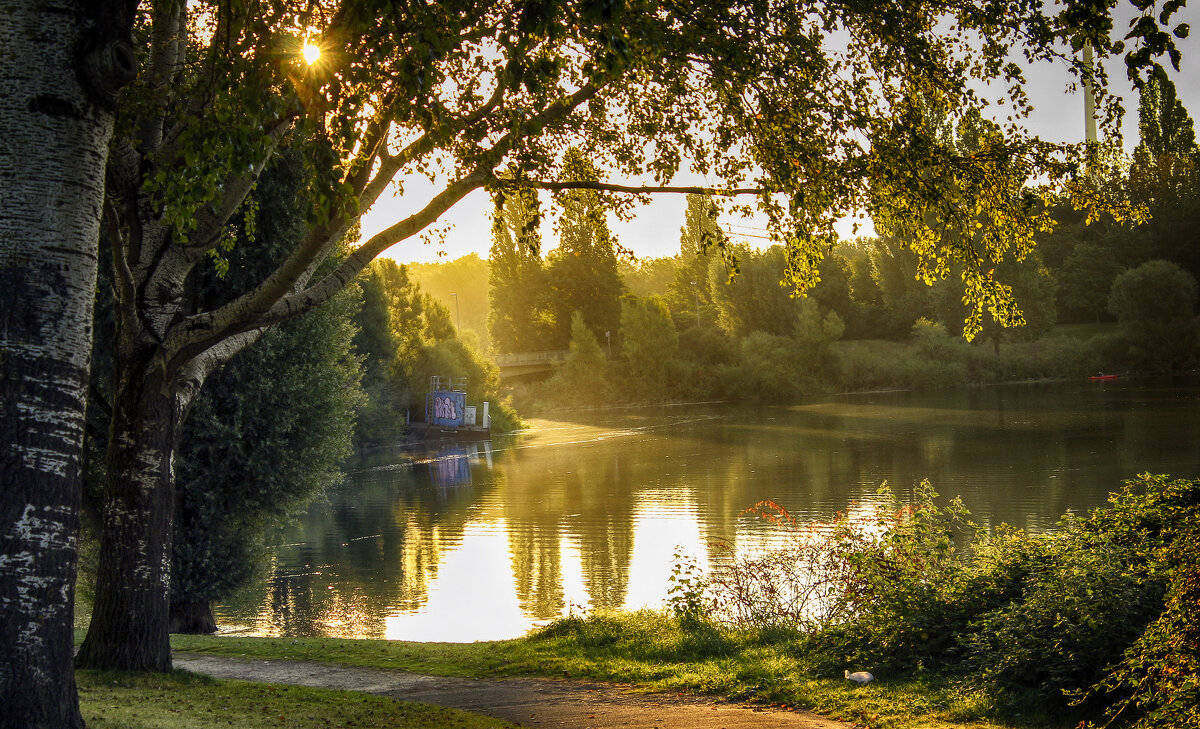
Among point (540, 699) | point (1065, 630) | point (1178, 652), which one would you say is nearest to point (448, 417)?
point (540, 699)

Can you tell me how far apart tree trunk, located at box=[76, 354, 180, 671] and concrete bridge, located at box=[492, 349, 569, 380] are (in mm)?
75552

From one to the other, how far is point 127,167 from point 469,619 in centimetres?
1207

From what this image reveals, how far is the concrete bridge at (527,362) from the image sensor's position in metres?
85.7

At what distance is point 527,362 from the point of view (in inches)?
3401

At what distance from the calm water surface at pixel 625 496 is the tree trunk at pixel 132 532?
28.1ft

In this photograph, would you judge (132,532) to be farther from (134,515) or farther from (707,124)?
(707,124)

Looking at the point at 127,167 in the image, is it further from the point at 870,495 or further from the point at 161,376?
the point at 870,495

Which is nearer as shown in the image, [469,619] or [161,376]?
[161,376]

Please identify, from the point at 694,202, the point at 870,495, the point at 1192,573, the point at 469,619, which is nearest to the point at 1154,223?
the point at 694,202

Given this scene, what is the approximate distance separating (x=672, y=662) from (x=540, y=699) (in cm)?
225

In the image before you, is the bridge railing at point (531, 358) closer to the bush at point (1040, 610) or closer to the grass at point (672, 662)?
the grass at point (672, 662)

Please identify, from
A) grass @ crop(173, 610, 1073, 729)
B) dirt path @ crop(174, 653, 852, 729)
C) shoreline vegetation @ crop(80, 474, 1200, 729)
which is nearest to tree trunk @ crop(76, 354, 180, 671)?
shoreline vegetation @ crop(80, 474, 1200, 729)

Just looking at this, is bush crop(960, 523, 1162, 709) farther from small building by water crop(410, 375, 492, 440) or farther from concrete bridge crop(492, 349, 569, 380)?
concrete bridge crop(492, 349, 569, 380)

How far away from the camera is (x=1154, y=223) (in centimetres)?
8569
